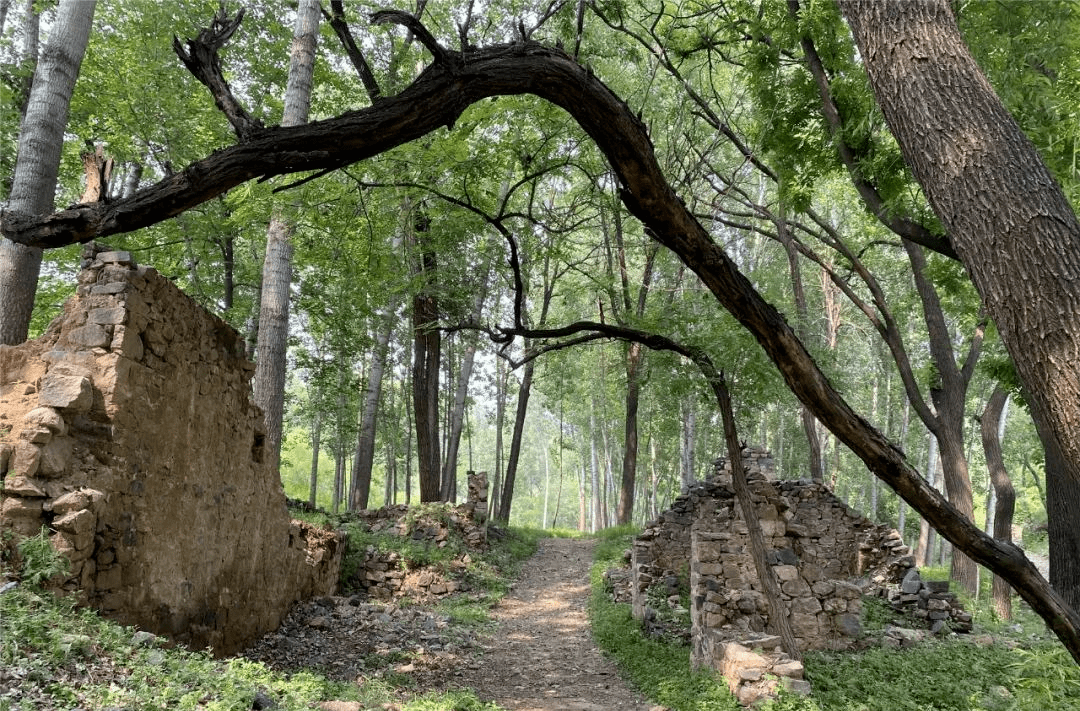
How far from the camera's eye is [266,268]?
28.6 ft

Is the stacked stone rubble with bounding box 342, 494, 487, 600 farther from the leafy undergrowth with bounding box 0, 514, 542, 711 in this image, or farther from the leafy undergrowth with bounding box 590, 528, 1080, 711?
the leafy undergrowth with bounding box 0, 514, 542, 711

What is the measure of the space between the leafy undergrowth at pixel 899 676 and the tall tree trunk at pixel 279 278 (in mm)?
5225

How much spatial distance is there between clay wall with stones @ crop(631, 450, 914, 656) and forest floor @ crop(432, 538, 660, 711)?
1060 millimetres

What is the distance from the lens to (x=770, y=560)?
28.5 ft

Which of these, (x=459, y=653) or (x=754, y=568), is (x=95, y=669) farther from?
(x=754, y=568)

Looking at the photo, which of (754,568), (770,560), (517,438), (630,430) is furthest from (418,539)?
(770,560)

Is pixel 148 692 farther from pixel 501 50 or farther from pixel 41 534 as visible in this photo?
pixel 501 50

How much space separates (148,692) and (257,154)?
2.62 metres

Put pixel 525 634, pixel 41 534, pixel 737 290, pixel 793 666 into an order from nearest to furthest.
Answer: pixel 737 290
pixel 41 534
pixel 793 666
pixel 525 634

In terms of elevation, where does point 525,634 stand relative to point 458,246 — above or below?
below

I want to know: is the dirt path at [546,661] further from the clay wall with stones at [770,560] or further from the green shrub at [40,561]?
the green shrub at [40,561]

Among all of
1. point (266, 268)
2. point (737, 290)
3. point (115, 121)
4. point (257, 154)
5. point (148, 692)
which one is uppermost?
point (115, 121)

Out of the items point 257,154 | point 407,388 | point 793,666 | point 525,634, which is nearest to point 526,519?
point 407,388

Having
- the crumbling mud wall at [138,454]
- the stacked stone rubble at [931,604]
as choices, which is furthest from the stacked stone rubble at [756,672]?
the stacked stone rubble at [931,604]
